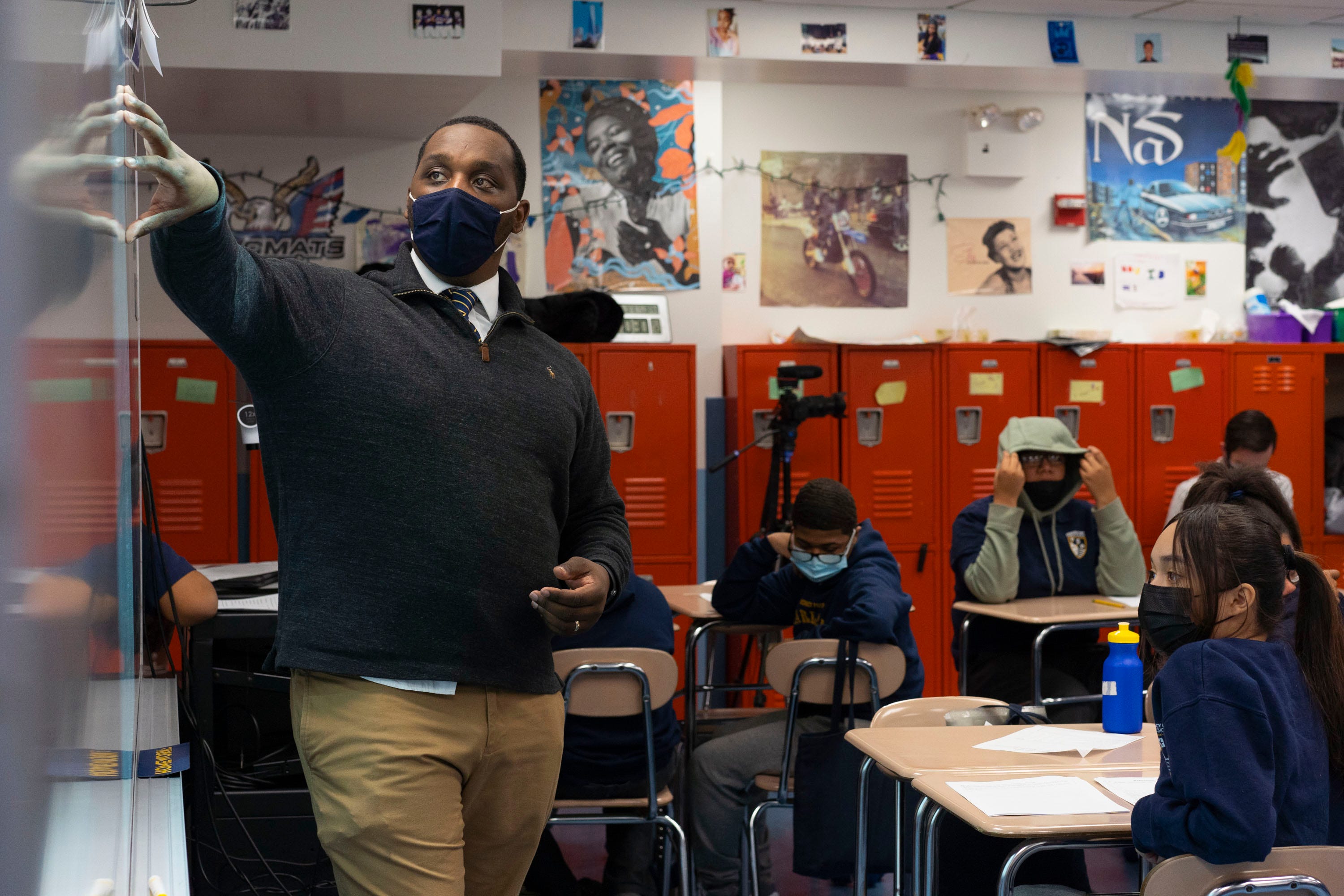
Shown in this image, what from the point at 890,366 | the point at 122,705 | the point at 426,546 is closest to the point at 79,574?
the point at 122,705

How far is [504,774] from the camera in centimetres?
147

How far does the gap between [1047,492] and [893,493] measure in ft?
4.70

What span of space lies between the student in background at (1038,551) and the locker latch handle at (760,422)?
138 centimetres

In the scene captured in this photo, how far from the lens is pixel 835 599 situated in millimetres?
3396

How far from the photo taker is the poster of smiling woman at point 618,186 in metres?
5.68

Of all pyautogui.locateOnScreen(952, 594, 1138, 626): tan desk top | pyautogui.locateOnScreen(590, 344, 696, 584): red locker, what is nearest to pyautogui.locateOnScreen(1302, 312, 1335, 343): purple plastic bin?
pyautogui.locateOnScreen(952, 594, 1138, 626): tan desk top

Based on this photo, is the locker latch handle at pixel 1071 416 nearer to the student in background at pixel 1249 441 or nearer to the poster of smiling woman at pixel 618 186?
the student in background at pixel 1249 441

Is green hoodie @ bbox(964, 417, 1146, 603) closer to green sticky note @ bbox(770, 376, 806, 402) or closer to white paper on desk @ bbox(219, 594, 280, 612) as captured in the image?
green sticky note @ bbox(770, 376, 806, 402)

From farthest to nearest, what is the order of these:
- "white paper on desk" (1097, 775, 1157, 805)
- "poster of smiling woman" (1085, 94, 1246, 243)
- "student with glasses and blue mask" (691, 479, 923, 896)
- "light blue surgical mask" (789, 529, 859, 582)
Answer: "poster of smiling woman" (1085, 94, 1246, 243) → "light blue surgical mask" (789, 529, 859, 582) → "student with glasses and blue mask" (691, 479, 923, 896) → "white paper on desk" (1097, 775, 1157, 805)

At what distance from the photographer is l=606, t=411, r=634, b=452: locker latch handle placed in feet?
17.1

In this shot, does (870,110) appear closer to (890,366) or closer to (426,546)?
(890,366)

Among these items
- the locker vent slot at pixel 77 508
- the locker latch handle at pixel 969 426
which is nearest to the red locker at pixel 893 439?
the locker latch handle at pixel 969 426

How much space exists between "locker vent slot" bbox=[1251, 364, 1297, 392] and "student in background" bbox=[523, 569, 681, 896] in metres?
4.06

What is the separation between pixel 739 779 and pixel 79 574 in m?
3.10
